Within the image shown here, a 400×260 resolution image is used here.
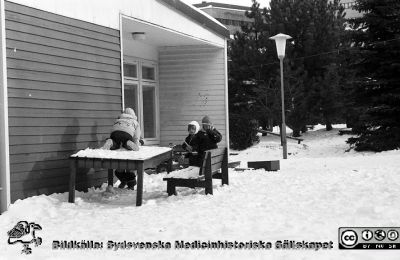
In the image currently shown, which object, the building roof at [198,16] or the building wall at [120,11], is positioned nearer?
the building wall at [120,11]

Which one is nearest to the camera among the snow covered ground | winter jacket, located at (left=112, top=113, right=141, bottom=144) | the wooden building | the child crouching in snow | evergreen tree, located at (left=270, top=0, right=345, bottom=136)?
the snow covered ground

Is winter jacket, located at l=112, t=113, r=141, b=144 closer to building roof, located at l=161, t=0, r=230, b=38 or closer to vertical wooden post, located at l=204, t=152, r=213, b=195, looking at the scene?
vertical wooden post, located at l=204, t=152, r=213, b=195

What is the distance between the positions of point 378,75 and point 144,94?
915cm

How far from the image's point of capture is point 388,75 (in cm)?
1859

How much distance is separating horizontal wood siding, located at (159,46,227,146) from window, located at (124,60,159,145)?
0.81ft

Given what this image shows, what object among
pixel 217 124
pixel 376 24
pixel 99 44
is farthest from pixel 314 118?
pixel 99 44

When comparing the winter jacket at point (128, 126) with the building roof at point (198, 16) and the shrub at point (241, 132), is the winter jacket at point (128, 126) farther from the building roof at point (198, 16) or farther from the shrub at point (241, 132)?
the shrub at point (241, 132)

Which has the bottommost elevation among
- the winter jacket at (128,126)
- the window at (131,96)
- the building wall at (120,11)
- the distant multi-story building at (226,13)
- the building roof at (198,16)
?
the winter jacket at (128,126)

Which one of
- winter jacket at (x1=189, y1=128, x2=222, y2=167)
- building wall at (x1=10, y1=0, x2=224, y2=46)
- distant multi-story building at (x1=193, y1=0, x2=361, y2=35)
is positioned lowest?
winter jacket at (x1=189, y1=128, x2=222, y2=167)

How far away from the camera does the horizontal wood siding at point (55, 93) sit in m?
7.13

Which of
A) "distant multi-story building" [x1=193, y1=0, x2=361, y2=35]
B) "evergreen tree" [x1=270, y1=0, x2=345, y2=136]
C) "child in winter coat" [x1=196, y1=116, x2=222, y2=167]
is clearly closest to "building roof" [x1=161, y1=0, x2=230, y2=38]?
"child in winter coat" [x1=196, y1=116, x2=222, y2=167]

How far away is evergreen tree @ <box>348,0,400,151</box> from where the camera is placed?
18141 millimetres

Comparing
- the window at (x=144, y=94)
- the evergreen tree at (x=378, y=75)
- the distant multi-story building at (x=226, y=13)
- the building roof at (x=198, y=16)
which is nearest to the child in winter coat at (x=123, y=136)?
the building roof at (x=198, y=16)

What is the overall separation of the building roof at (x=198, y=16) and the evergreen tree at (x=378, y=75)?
654cm
